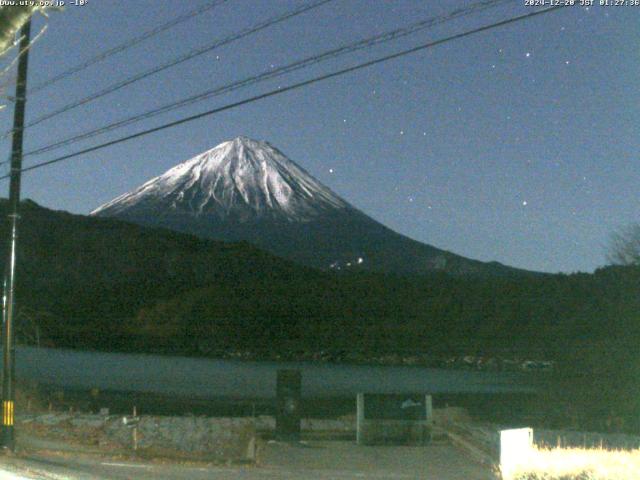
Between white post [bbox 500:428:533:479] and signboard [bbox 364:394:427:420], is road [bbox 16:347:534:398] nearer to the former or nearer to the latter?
signboard [bbox 364:394:427:420]

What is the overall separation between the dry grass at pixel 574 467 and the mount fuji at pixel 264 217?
417 feet

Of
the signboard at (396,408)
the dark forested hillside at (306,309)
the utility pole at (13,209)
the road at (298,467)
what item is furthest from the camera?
the dark forested hillside at (306,309)

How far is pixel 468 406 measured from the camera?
3072 centimetres

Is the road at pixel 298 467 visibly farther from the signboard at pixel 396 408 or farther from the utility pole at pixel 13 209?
the utility pole at pixel 13 209

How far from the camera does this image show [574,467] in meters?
10.8

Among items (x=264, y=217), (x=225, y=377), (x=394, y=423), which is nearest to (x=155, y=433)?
(x=394, y=423)

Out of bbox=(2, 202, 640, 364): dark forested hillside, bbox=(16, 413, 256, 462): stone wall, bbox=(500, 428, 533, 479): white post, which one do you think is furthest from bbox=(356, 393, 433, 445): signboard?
bbox=(2, 202, 640, 364): dark forested hillside

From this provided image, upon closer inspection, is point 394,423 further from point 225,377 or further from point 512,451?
point 225,377

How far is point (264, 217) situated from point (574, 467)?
570 ft

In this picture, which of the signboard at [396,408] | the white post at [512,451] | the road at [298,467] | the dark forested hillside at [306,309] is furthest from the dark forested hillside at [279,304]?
the white post at [512,451]

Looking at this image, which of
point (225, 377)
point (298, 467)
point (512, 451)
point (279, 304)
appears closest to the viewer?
point (512, 451)

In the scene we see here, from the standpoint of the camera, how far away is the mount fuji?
156375mm

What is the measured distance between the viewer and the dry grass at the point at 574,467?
10.3 metres

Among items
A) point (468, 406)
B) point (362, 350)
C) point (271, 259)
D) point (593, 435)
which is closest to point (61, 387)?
point (468, 406)
